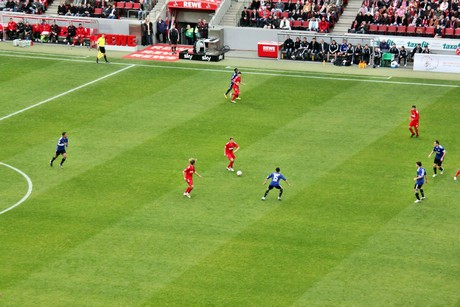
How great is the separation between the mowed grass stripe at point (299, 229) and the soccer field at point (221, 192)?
4.0 inches

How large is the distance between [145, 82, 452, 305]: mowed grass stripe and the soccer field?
0.33 ft

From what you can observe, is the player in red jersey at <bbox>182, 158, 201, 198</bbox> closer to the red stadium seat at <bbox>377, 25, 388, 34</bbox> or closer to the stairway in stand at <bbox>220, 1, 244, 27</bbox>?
the red stadium seat at <bbox>377, 25, 388, 34</bbox>

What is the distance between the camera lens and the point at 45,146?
5669 centimetres

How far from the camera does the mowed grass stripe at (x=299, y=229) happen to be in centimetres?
3938

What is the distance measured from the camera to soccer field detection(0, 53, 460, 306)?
40.0 m

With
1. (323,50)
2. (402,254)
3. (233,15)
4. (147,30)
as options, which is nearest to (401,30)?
(323,50)

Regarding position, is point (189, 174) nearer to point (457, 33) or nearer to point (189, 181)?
point (189, 181)

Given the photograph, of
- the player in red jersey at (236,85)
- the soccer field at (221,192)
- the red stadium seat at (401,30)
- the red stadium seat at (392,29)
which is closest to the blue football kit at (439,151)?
the soccer field at (221,192)

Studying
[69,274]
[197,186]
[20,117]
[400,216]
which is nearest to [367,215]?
[400,216]

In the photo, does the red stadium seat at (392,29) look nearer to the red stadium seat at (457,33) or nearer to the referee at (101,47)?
the red stadium seat at (457,33)

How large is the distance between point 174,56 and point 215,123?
18.1 m

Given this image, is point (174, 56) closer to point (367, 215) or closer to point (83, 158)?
point (83, 158)

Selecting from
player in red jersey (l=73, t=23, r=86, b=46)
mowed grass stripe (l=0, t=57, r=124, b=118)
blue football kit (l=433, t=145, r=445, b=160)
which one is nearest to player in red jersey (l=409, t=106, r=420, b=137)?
blue football kit (l=433, t=145, r=445, b=160)

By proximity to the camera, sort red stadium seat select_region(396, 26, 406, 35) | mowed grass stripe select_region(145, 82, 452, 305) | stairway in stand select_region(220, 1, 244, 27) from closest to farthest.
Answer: mowed grass stripe select_region(145, 82, 452, 305) < red stadium seat select_region(396, 26, 406, 35) < stairway in stand select_region(220, 1, 244, 27)
